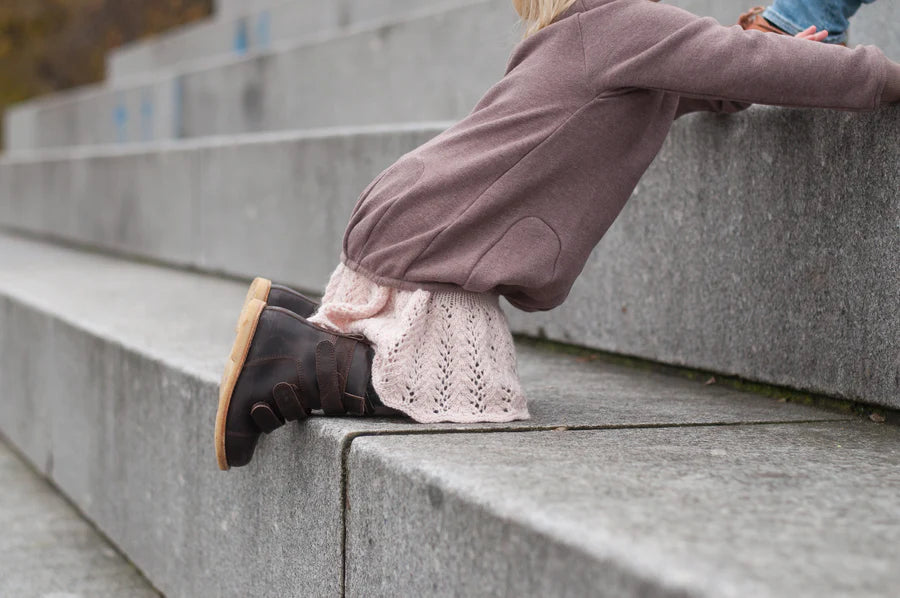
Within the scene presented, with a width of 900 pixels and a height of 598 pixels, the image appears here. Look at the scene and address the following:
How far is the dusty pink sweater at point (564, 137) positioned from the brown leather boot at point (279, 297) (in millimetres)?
153

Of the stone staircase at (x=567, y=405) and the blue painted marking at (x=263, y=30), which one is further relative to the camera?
the blue painted marking at (x=263, y=30)

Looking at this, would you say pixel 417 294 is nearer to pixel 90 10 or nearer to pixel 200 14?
pixel 200 14

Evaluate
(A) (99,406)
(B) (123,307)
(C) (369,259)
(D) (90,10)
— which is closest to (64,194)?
(B) (123,307)

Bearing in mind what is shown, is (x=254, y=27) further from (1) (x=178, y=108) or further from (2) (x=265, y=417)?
(2) (x=265, y=417)

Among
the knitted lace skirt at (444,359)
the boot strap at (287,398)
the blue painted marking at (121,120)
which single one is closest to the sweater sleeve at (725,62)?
the knitted lace skirt at (444,359)

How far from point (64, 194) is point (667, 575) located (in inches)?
334

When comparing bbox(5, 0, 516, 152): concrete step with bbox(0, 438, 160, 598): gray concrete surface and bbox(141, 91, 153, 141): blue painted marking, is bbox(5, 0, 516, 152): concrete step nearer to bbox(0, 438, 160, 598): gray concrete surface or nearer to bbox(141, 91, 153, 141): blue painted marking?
bbox(141, 91, 153, 141): blue painted marking

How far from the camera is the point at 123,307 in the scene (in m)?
4.54

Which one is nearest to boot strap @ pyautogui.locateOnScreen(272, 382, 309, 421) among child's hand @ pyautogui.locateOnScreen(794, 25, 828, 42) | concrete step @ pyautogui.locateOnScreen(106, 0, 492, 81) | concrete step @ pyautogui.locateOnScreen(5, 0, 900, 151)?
child's hand @ pyautogui.locateOnScreen(794, 25, 828, 42)

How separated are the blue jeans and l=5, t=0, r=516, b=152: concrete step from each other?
1.12m

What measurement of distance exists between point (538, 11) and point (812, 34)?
22.4 inches

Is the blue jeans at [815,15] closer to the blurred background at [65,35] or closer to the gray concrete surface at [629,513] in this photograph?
the gray concrete surface at [629,513]

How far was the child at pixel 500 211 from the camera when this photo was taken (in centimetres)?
225

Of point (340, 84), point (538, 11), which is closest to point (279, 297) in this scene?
point (538, 11)
